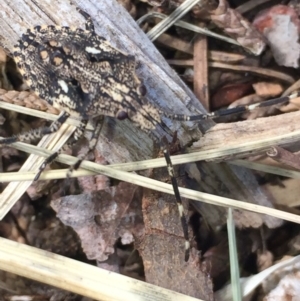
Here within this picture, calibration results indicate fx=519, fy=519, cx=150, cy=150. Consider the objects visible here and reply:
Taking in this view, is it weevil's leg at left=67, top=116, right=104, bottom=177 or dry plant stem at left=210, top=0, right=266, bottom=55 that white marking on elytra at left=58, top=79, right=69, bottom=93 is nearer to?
weevil's leg at left=67, top=116, right=104, bottom=177

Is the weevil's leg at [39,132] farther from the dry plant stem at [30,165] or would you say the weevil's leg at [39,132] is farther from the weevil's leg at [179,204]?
the weevil's leg at [179,204]

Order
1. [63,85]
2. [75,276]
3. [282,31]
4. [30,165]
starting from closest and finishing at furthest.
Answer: [75,276] → [63,85] → [30,165] → [282,31]

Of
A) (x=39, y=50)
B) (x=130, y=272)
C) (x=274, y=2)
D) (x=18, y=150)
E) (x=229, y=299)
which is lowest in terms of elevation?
(x=229, y=299)

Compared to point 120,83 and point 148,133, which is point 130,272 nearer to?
point 148,133

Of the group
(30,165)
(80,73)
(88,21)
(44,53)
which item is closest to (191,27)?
(88,21)

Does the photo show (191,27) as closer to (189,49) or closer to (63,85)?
(189,49)

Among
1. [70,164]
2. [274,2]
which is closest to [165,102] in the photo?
[70,164]

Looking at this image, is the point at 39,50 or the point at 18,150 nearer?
the point at 39,50
